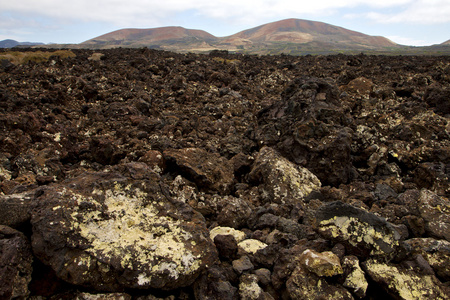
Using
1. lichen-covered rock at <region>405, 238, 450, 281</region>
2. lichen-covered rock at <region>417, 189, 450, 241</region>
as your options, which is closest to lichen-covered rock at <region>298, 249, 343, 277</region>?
lichen-covered rock at <region>405, 238, 450, 281</region>

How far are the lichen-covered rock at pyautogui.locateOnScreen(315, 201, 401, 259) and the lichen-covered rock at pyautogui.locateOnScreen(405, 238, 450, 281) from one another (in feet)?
1.26

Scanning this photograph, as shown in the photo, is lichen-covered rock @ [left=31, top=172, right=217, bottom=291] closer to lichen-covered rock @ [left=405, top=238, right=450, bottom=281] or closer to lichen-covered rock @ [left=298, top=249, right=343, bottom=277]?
lichen-covered rock @ [left=298, top=249, right=343, bottom=277]

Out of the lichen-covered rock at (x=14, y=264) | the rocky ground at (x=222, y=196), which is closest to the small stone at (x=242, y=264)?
the rocky ground at (x=222, y=196)

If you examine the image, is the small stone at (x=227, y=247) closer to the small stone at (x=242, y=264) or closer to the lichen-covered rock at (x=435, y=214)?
the small stone at (x=242, y=264)

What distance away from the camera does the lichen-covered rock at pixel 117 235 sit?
7.77 feet

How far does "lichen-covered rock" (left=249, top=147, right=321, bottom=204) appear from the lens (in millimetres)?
5012

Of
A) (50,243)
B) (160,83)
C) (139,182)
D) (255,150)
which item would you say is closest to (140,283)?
(50,243)

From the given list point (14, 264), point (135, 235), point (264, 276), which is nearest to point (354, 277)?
point (264, 276)

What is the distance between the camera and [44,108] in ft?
27.2

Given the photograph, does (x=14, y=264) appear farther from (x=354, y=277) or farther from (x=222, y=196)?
(x=222, y=196)

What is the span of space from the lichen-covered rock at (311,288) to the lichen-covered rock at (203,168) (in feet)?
8.33

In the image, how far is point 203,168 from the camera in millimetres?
5195

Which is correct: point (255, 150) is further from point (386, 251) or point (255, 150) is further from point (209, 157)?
point (386, 251)

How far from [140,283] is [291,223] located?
7.05 feet
